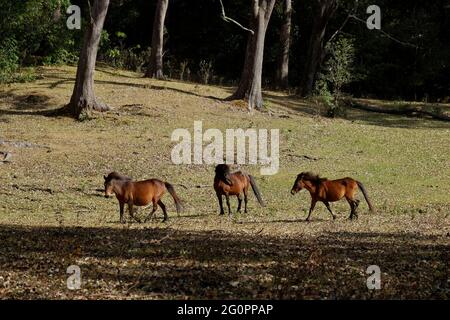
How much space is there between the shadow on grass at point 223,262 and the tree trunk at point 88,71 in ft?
52.9

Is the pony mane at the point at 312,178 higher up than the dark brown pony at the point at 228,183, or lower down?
higher up

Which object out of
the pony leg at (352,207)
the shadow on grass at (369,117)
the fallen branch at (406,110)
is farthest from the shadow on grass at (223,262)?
the fallen branch at (406,110)

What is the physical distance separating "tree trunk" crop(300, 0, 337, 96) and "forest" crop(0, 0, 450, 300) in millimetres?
103

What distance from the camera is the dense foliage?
45.3 m

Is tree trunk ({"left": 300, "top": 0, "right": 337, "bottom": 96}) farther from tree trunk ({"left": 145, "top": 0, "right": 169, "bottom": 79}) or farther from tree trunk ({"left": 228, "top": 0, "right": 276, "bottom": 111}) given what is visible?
tree trunk ({"left": 145, "top": 0, "right": 169, "bottom": 79})

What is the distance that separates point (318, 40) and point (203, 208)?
25483mm

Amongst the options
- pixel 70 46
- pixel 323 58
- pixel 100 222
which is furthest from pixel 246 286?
pixel 323 58

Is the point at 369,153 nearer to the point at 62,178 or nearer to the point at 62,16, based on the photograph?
the point at 62,178

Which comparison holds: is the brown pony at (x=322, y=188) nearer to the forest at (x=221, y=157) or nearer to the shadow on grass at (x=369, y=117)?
the forest at (x=221, y=157)

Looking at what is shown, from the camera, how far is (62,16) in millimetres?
39781

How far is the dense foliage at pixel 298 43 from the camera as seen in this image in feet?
149

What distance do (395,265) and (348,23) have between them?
128ft

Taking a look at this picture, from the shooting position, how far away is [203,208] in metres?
18.2

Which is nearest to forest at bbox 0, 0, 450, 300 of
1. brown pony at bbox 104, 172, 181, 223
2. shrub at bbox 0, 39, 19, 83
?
brown pony at bbox 104, 172, 181, 223
